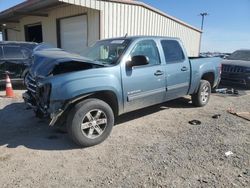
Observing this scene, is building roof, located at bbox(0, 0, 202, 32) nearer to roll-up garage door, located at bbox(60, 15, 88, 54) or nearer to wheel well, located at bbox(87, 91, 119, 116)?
roll-up garage door, located at bbox(60, 15, 88, 54)

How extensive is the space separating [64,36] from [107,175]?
11.1 metres

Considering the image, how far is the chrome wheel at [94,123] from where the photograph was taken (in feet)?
13.9

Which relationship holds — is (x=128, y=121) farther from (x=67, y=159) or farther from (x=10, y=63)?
(x=10, y=63)

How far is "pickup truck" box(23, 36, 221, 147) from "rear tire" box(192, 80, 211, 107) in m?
0.97

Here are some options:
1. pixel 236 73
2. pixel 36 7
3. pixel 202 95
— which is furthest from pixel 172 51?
pixel 36 7

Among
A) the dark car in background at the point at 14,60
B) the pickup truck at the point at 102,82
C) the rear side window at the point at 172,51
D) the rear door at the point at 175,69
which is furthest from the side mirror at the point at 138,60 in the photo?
the dark car in background at the point at 14,60

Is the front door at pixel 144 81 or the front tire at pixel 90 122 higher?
the front door at pixel 144 81

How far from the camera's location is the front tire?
407cm

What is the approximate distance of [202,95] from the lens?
276 inches

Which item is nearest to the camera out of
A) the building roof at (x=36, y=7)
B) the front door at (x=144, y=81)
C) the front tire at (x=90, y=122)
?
the front tire at (x=90, y=122)

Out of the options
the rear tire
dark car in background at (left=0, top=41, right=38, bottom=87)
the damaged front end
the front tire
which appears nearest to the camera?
the damaged front end

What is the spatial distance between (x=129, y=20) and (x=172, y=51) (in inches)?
247

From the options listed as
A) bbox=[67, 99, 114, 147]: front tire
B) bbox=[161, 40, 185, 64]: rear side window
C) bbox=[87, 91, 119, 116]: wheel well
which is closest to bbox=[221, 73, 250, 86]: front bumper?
bbox=[161, 40, 185, 64]: rear side window

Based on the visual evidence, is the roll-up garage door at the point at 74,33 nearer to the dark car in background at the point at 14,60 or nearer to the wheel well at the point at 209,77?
the dark car in background at the point at 14,60
